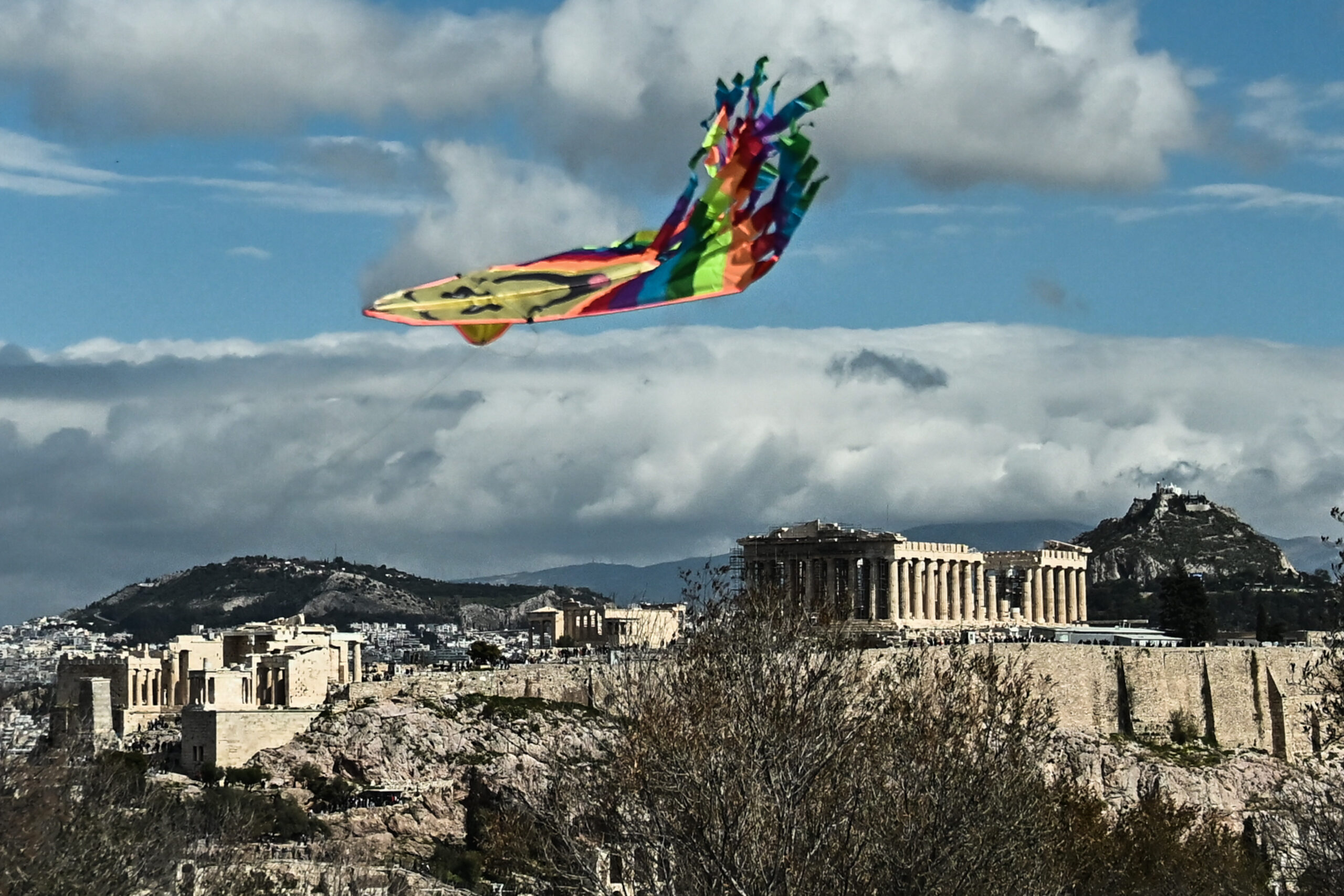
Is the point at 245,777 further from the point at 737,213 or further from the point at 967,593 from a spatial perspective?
the point at 967,593

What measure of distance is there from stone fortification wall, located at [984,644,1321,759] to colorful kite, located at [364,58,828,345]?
7543 cm

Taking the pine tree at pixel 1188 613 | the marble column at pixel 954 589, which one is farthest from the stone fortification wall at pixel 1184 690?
the marble column at pixel 954 589

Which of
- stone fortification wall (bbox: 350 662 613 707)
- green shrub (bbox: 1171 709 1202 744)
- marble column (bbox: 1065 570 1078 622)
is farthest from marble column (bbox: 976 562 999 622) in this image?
stone fortification wall (bbox: 350 662 613 707)

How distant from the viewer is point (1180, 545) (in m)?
188

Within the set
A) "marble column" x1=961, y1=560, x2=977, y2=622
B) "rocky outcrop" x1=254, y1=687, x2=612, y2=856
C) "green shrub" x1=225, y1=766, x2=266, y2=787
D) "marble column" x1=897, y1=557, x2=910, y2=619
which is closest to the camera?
"rocky outcrop" x1=254, y1=687, x2=612, y2=856

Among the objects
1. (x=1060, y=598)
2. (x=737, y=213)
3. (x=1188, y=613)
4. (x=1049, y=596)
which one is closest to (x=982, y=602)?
(x=1049, y=596)

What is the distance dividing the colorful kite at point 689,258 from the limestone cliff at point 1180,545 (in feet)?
527

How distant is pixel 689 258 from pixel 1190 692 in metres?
86.3

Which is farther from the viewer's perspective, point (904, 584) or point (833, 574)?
point (904, 584)

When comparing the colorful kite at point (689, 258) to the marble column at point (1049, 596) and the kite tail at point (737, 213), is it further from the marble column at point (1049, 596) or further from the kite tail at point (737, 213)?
the marble column at point (1049, 596)

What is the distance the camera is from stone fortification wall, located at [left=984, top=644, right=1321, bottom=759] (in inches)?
3669

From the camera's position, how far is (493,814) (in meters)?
61.7

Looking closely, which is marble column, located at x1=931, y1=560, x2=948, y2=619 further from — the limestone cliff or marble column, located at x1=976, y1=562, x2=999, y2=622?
the limestone cliff

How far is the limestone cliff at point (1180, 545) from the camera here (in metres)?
182
